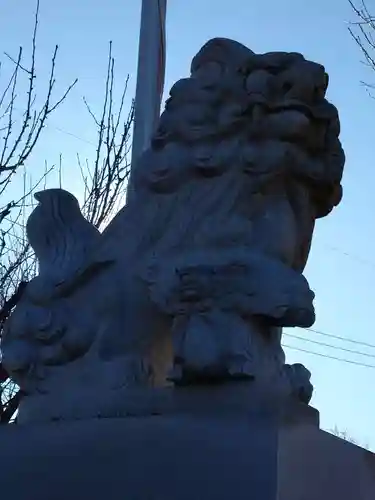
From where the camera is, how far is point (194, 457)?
1.86m

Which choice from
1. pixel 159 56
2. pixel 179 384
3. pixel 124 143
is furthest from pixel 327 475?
pixel 124 143

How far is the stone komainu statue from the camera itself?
2.09m

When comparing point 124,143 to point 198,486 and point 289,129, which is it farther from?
point 198,486

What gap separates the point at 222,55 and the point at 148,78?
1181mm

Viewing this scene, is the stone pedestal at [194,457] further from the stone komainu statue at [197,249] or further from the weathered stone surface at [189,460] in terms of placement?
the stone komainu statue at [197,249]

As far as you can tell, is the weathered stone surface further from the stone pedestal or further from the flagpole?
the flagpole

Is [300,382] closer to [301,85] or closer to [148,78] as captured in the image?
[301,85]

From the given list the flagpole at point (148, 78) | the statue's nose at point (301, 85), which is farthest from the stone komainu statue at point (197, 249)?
the flagpole at point (148, 78)

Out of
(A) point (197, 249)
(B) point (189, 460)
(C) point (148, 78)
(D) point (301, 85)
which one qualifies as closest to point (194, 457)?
(B) point (189, 460)

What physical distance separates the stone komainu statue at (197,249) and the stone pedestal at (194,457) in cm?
12

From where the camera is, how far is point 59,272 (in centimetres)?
237

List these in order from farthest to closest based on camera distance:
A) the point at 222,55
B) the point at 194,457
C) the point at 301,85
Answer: the point at 222,55
the point at 301,85
the point at 194,457

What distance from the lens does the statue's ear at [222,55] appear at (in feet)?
7.64

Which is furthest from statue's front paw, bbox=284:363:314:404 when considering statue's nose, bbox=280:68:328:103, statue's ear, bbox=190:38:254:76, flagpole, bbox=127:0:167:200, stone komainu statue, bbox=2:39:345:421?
flagpole, bbox=127:0:167:200
